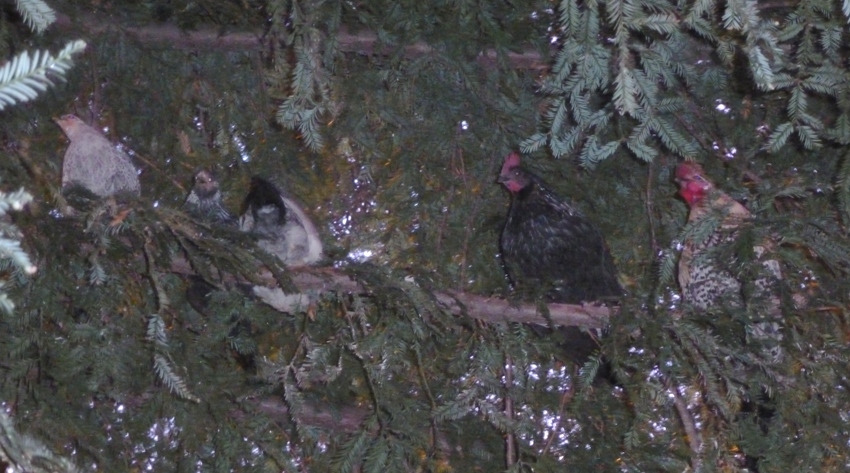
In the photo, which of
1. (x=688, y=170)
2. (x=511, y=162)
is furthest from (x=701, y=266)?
(x=511, y=162)

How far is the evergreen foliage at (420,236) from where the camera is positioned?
200 cm

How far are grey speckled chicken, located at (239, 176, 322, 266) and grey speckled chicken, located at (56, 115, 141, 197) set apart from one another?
0.44 metres

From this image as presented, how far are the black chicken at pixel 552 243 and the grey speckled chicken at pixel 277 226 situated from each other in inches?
28.4

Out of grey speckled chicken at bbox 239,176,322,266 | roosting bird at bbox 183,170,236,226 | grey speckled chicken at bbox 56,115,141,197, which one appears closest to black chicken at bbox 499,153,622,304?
grey speckled chicken at bbox 239,176,322,266

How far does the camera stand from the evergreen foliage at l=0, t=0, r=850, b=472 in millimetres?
2000

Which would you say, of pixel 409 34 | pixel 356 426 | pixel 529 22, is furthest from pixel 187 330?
pixel 529 22

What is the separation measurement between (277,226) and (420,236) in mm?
617

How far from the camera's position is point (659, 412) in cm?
273

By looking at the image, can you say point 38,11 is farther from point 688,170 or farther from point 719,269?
point 688,170

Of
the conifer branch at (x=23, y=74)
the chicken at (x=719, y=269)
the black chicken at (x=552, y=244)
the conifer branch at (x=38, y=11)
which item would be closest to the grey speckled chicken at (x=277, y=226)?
the black chicken at (x=552, y=244)

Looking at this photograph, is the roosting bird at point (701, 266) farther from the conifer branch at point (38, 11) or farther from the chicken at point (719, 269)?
the conifer branch at point (38, 11)

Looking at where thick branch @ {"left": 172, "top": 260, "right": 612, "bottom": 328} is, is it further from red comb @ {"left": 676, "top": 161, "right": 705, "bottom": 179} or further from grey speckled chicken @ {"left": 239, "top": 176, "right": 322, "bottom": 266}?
red comb @ {"left": 676, "top": 161, "right": 705, "bottom": 179}

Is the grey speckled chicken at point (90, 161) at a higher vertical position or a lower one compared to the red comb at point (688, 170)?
lower

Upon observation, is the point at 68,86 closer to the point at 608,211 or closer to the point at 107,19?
the point at 107,19
